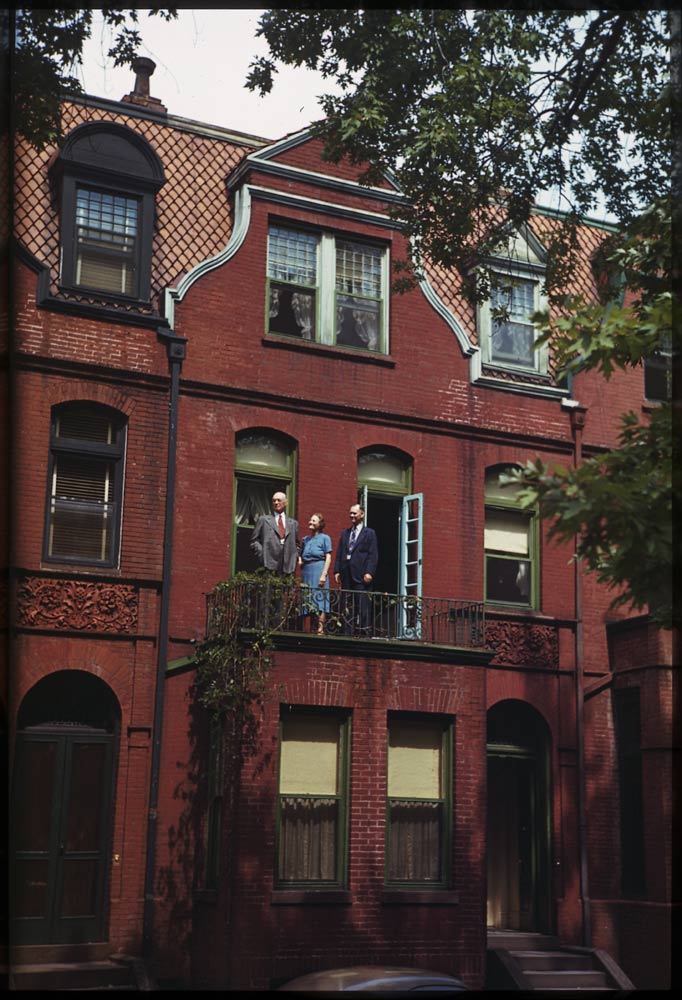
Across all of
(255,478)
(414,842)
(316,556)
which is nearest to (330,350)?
(255,478)

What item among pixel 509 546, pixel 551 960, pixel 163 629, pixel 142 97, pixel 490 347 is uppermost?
pixel 142 97

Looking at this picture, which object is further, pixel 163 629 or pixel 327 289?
pixel 327 289

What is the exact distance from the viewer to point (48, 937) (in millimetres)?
16547

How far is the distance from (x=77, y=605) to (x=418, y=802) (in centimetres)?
491

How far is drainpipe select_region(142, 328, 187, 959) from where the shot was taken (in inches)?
668

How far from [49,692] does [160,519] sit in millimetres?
2587

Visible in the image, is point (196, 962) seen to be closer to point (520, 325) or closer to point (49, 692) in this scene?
point (49, 692)

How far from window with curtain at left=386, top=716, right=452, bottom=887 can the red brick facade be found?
191 mm

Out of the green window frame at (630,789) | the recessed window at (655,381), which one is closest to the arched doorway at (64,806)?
the green window frame at (630,789)

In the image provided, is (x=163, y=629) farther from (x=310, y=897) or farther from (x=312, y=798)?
(x=310, y=897)

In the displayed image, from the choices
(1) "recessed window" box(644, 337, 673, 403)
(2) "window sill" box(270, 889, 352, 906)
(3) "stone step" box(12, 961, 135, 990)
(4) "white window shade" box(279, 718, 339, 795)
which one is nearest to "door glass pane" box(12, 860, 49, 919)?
(3) "stone step" box(12, 961, 135, 990)

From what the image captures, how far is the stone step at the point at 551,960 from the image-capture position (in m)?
18.4

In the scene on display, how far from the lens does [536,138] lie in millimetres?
15508

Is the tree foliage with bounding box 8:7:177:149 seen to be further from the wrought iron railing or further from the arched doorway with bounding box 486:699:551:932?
the arched doorway with bounding box 486:699:551:932
